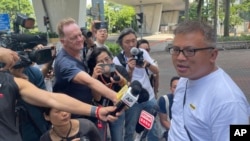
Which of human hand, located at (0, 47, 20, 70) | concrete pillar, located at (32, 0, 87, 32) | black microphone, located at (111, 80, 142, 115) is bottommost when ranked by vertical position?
black microphone, located at (111, 80, 142, 115)

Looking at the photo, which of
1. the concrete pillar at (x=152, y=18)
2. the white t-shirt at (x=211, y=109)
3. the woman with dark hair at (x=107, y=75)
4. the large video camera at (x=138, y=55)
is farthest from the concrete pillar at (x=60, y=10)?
the white t-shirt at (x=211, y=109)

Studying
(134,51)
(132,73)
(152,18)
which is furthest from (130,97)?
(152,18)

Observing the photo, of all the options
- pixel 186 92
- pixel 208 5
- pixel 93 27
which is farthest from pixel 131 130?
pixel 208 5

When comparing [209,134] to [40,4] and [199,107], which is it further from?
[40,4]

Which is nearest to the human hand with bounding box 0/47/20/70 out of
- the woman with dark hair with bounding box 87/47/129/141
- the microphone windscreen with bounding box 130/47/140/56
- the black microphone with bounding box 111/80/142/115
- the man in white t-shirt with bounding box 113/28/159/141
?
the black microphone with bounding box 111/80/142/115

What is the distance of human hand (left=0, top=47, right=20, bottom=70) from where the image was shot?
2613mm

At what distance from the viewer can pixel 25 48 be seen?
3.07 metres

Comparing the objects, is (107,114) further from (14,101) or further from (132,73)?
(132,73)

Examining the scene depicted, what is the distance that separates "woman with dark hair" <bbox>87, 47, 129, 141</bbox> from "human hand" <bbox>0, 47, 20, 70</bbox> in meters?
1.08

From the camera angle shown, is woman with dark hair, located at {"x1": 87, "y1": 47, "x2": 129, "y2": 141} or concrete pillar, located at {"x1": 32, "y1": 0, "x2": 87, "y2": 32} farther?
concrete pillar, located at {"x1": 32, "y1": 0, "x2": 87, "y2": 32}

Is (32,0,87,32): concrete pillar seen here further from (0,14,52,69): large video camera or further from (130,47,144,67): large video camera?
(0,14,52,69): large video camera

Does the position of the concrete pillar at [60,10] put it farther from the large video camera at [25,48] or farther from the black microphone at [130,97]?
the black microphone at [130,97]

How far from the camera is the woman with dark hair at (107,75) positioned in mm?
3670

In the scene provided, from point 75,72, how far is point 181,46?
1397 mm
